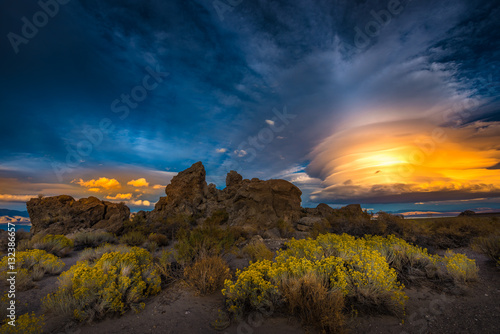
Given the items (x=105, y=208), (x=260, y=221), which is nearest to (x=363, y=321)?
(x=260, y=221)

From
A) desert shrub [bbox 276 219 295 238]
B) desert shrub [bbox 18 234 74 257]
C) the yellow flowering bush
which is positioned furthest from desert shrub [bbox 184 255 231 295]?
desert shrub [bbox 276 219 295 238]

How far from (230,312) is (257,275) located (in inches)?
39.0

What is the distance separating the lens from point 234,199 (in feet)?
87.2

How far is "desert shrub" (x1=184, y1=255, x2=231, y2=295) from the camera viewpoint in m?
5.77

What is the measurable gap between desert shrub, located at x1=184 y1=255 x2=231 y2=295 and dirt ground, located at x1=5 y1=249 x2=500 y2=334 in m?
0.28

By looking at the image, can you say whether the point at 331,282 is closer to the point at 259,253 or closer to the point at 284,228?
the point at 259,253

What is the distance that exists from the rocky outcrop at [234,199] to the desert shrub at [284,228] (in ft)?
3.39

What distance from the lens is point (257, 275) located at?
4719mm

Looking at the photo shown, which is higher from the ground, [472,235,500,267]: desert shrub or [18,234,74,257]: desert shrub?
[472,235,500,267]: desert shrub

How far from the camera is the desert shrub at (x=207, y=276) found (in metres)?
5.77

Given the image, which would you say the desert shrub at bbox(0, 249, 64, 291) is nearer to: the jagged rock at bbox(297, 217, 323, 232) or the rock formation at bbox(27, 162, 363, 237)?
the rock formation at bbox(27, 162, 363, 237)

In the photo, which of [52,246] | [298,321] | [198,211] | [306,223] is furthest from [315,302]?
[198,211]

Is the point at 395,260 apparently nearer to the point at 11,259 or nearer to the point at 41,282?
the point at 41,282

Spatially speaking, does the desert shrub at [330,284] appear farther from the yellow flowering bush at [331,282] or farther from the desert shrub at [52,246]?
the desert shrub at [52,246]
